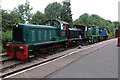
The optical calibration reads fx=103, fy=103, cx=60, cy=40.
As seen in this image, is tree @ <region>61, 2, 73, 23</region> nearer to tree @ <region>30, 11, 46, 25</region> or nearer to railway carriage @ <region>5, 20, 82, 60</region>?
tree @ <region>30, 11, 46, 25</region>

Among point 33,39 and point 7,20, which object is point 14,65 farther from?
point 7,20

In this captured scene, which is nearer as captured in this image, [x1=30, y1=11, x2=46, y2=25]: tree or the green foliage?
[x1=30, y1=11, x2=46, y2=25]: tree

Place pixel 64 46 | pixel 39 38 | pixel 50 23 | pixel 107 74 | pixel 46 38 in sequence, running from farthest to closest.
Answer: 1. pixel 64 46
2. pixel 50 23
3. pixel 46 38
4. pixel 39 38
5. pixel 107 74

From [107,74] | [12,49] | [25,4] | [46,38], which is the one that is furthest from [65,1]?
[107,74]

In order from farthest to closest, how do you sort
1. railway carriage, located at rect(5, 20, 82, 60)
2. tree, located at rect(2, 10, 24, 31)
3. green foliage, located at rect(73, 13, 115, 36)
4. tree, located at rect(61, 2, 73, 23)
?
green foliage, located at rect(73, 13, 115, 36)
tree, located at rect(61, 2, 73, 23)
tree, located at rect(2, 10, 24, 31)
railway carriage, located at rect(5, 20, 82, 60)

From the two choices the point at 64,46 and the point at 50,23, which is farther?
the point at 64,46

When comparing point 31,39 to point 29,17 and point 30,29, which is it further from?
point 29,17

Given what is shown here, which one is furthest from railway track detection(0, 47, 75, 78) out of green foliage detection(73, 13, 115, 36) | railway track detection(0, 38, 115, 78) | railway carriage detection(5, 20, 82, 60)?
green foliage detection(73, 13, 115, 36)

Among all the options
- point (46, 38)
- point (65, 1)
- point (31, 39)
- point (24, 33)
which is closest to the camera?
point (24, 33)

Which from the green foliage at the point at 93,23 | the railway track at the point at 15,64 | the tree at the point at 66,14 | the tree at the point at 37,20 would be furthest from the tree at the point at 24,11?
the green foliage at the point at 93,23

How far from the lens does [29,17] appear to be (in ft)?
65.8

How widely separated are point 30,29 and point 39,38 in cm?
108

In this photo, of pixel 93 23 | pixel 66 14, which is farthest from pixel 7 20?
pixel 93 23

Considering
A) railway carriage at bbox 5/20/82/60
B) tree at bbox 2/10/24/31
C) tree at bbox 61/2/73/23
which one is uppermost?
tree at bbox 61/2/73/23
